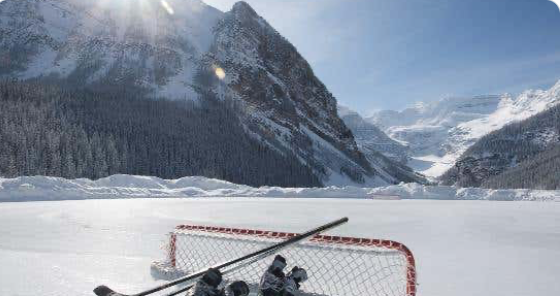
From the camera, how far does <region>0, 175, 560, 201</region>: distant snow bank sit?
96.5 ft

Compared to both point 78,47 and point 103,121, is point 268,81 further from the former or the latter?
point 103,121

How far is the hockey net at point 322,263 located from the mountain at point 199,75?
12109cm

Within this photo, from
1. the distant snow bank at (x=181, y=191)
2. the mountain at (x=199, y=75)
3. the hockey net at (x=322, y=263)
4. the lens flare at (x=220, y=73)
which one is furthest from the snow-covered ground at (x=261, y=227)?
the lens flare at (x=220, y=73)

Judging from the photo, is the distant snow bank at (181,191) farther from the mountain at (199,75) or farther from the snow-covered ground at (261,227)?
the mountain at (199,75)

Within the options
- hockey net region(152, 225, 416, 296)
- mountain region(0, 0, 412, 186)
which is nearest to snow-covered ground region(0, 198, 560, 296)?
hockey net region(152, 225, 416, 296)

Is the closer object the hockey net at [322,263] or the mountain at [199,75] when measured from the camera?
the hockey net at [322,263]

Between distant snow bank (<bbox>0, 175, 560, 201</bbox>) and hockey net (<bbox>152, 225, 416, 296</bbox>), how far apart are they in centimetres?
2428

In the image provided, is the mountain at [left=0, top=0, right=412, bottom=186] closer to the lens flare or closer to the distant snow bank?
the lens flare

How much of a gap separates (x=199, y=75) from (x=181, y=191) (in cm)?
13758

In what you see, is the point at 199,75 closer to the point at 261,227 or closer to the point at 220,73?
the point at 220,73

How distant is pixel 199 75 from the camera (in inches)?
6649

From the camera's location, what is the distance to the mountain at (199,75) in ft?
482

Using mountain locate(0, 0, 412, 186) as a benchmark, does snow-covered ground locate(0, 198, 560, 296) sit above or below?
below

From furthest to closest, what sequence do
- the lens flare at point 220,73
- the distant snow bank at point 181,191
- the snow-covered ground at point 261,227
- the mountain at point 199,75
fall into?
1. the lens flare at point 220,73
2. the mountain at point 199,75
3. the distant snow bank at point 181,191
4. the snow-covered ground at point 261,227
